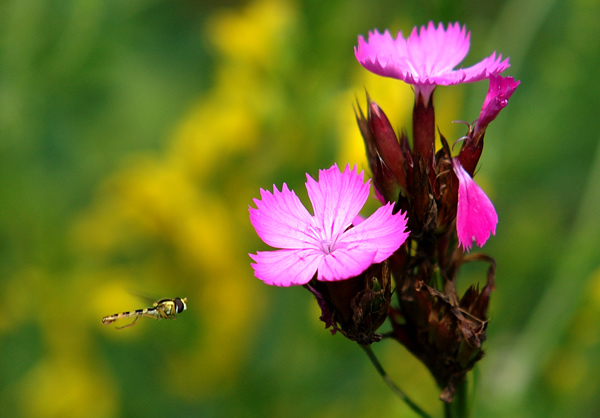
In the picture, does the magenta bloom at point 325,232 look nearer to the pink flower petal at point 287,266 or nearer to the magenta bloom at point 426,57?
the pink flower petal at point 287,266

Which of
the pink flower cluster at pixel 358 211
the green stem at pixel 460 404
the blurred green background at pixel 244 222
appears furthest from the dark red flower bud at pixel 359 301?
the blurred green background at pixel 244 222

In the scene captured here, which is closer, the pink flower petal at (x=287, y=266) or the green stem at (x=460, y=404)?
the pink flower petal at (x=287, y=266)

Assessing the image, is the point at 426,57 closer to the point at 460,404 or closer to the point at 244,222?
the point at 460,404

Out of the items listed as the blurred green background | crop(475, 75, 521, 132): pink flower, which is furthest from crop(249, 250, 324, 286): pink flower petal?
the blurred green background

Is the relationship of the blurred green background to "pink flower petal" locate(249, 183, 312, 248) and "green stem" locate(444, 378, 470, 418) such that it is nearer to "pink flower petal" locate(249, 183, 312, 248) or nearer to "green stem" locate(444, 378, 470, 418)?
"green stem" locate(444, 378, 470, 418)

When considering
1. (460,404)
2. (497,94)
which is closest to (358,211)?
(497,94)
